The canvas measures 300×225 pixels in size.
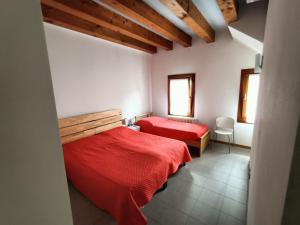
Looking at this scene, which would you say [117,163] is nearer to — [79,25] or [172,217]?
[172,217]

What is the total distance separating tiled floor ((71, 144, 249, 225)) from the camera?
64.5 inches

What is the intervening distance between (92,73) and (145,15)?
1.57m

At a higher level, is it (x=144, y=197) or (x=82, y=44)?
(x=82, y=44)

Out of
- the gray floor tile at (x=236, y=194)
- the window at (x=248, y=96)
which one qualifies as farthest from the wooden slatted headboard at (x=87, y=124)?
the window at (x=248, y=96)

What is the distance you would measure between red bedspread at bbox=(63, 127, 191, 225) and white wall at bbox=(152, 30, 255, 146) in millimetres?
1695

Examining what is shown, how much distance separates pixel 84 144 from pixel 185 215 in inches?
73.9

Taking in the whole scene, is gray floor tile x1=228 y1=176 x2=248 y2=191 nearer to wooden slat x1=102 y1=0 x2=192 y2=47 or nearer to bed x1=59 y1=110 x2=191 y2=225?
bed x1=59 y1=110 x2=191 y2=225

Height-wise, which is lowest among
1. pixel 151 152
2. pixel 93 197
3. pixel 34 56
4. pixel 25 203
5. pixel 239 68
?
pixel 93 197

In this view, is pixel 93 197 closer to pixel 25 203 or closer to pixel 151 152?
pixel 151 152

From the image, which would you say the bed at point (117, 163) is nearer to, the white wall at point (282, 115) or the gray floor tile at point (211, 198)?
the gray floor tile at point (211, 198)

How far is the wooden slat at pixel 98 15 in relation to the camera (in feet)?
5.84

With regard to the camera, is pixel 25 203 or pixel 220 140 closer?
pixel 25 203

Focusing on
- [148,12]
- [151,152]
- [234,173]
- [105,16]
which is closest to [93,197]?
[151,152]

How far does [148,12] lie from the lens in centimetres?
216
